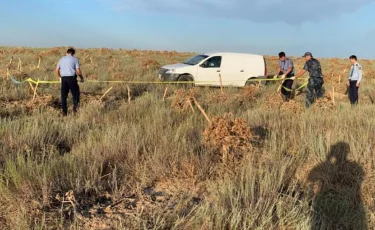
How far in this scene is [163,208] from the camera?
3.81 m

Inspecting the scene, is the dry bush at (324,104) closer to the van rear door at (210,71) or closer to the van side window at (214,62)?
the van rear door at (210,71)

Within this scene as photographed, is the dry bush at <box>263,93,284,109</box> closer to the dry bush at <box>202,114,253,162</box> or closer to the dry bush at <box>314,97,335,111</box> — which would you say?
the dry bush at <box>314,97,335,111</box>

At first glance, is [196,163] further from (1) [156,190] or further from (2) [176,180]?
(1) [156,190]

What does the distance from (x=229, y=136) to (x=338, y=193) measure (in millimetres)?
1585

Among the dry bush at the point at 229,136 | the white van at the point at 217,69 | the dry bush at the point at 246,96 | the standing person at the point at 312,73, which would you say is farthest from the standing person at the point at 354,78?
the dry bush at the point at 229,136

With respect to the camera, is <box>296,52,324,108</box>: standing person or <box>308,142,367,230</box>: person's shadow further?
<box>296,52,324,108</box>: standing person

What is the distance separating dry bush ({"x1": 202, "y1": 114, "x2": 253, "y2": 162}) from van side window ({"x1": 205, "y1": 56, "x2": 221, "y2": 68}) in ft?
36.5

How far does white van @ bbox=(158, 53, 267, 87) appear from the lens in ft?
51.6

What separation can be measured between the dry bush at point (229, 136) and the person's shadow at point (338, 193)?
3.41 feet

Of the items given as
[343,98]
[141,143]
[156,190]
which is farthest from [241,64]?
[156,190]

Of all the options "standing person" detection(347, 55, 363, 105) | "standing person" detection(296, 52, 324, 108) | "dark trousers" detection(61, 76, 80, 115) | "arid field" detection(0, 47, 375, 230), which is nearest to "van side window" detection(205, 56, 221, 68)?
"standing person" detection(296, 52, 324, 108)

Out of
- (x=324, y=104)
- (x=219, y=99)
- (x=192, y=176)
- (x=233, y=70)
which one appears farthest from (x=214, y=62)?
(x=192, y=176)

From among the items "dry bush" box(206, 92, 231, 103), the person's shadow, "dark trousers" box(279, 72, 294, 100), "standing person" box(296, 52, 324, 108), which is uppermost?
"standing person" box(296, 52, 324, 108)

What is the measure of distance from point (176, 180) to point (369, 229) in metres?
2.31
